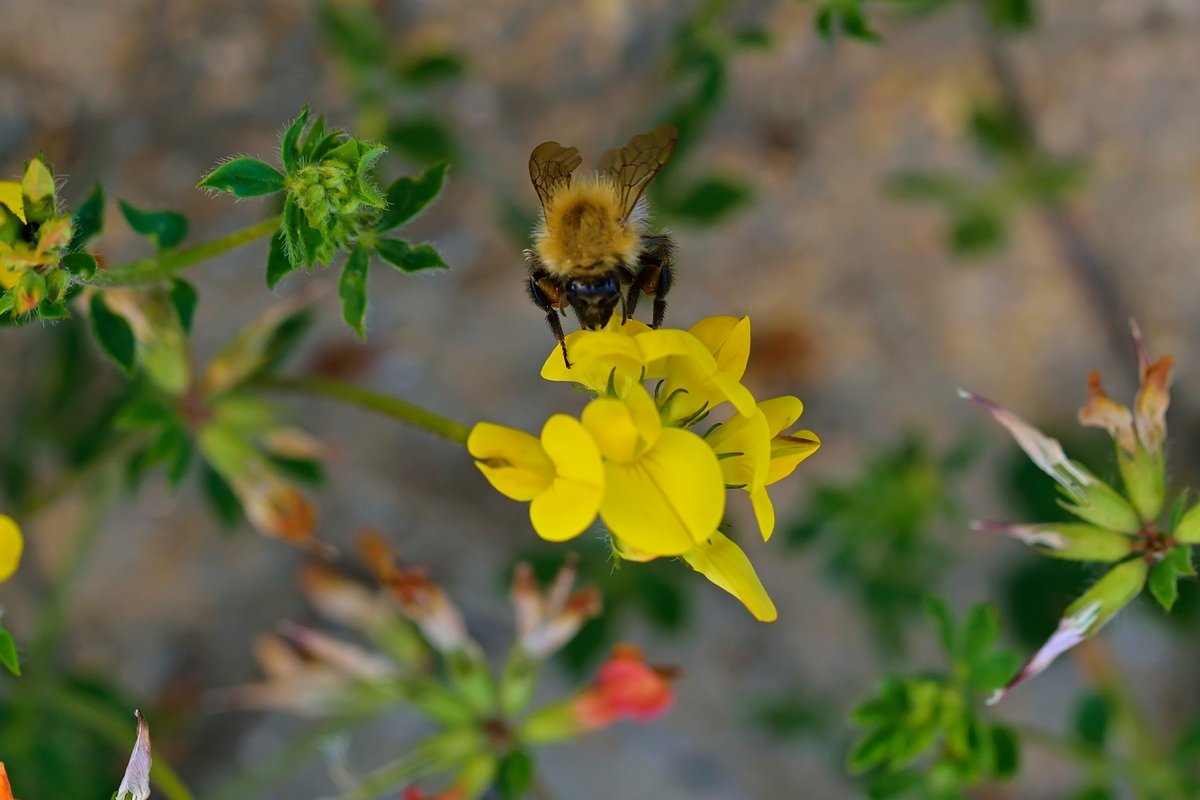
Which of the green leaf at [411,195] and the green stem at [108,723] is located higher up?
the green leaf at [411,195]

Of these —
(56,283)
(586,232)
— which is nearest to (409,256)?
(586,232)

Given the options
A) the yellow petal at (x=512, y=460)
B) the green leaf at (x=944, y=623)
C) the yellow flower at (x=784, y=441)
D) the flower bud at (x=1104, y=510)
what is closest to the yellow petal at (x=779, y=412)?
the yellow flower at (x=784, y=441)

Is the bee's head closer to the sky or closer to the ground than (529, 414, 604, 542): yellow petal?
closer to the sky

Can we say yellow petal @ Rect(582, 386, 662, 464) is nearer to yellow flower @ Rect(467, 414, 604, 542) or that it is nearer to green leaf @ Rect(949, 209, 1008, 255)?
yellow flower @ Rect(467, 414, 604, 542)

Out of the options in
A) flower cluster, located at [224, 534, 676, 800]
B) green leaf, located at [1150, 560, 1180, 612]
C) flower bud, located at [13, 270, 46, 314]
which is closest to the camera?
flower bud, located at [13, 270, 46, 314]

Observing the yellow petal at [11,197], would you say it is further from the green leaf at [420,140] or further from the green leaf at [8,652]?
the green leaf at [420,140]

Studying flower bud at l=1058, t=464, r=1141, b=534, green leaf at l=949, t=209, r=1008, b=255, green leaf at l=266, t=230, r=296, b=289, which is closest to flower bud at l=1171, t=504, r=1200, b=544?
flower bud at l=1058, t=464, r=1141, b=534
